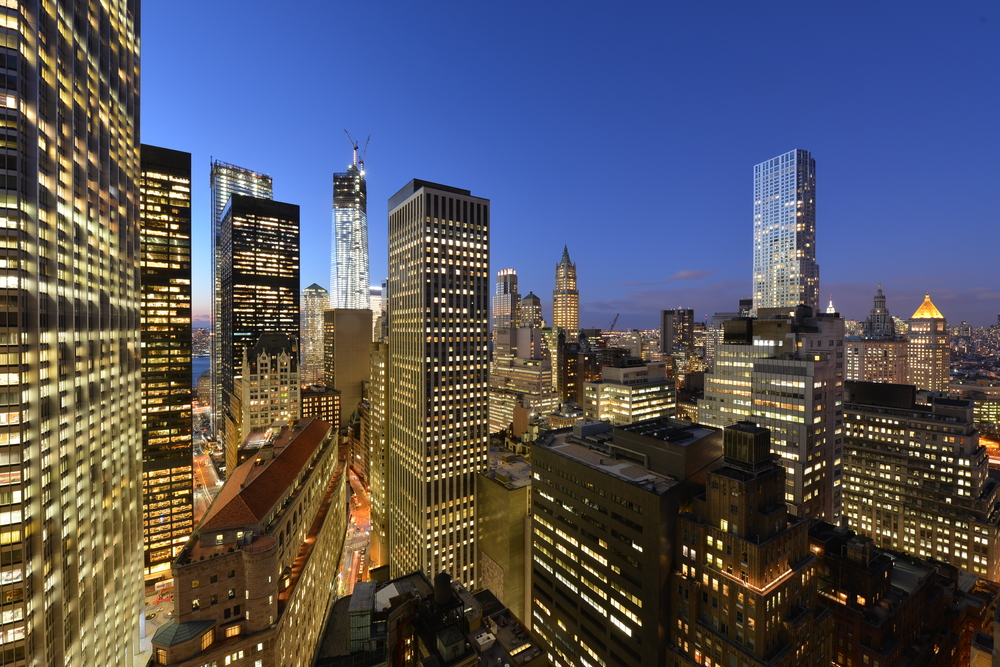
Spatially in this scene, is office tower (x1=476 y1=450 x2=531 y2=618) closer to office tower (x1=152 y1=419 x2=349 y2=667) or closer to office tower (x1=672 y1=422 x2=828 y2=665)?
office tower (x1=152 y1=419 x2=349 y2=667)

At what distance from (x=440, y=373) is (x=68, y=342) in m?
77.5

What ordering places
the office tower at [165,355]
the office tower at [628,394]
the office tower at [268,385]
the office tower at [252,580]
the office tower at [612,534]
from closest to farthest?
1. the office tower at [252,580]
2. the office tower at [612,534]
3. the office tower at [165,355]
4. the office tower at [268,385]
5. the office tower at [628,394]

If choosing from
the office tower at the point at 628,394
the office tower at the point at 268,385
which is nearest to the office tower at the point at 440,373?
the office tower at the point at 268,385

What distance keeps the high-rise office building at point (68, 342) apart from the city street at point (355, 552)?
5374cm

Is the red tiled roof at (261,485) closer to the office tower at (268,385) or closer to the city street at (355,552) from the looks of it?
the city street at (355,552)

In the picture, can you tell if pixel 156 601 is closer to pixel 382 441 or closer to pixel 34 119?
pixel 382 441

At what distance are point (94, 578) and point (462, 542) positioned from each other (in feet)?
267

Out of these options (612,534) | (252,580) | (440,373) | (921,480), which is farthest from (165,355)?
(921,480)

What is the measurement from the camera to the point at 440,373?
121438 millimetres

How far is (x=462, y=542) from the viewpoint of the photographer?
12206 cm

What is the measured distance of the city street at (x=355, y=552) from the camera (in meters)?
127

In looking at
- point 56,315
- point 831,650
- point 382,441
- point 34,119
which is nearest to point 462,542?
point 382,441

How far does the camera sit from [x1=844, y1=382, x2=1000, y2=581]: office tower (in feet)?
383

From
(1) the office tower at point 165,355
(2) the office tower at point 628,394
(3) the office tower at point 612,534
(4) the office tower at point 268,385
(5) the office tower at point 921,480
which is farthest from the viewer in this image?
(2) the office tower at point 628,394
